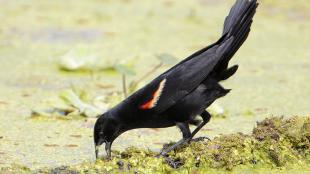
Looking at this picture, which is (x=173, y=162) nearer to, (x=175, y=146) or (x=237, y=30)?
(x=175, y=146)

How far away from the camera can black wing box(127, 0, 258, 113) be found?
421cm

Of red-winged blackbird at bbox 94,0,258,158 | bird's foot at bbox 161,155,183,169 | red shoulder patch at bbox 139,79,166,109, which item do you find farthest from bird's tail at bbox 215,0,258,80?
bird's foot at bbox 161,155,183,169

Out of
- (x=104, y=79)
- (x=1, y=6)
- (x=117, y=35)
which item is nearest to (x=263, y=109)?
(x=104, y=79)

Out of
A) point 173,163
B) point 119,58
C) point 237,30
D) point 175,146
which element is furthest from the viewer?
point 119,58

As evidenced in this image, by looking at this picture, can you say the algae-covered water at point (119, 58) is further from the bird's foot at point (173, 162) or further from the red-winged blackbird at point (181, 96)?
the bird's foot at point (173, 162)

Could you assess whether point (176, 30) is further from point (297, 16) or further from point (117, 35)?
point (297, 16)

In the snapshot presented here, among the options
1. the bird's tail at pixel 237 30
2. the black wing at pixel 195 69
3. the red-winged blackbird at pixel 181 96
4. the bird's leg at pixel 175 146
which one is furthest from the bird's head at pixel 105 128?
the bird's tail at pixel 237 30

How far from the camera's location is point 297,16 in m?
9.09

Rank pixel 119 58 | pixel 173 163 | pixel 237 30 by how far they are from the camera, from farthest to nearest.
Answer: pixel 119 58
pixel 237 30
pixel 173 163

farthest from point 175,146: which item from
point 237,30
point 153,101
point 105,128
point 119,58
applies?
point 119,58

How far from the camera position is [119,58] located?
24.0 ft

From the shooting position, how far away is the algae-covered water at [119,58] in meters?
4.93

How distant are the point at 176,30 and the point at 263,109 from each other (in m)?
2.96

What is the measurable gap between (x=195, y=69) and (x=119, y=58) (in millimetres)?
3114
